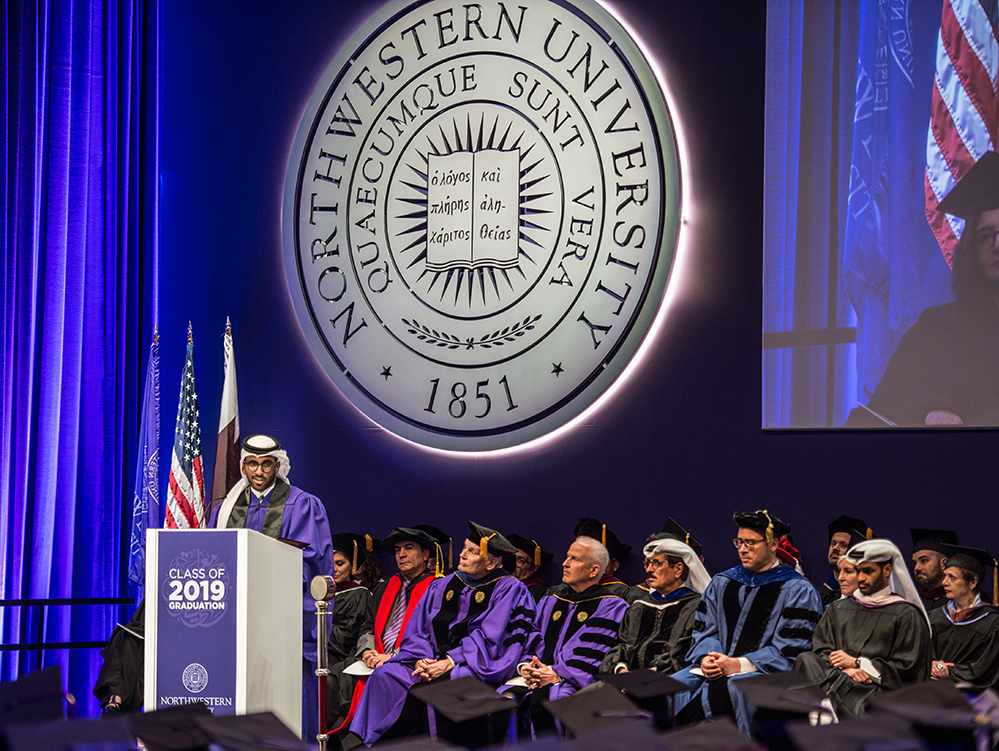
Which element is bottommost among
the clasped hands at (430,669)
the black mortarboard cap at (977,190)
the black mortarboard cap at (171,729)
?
the clasped hands at (430,669)

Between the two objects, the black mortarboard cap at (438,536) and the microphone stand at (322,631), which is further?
the black mortarboard cap at (438,536)

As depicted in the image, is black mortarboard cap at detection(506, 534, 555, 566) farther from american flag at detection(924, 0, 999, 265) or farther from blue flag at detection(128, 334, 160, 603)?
american flag at detection(924, 0, 999, 265)

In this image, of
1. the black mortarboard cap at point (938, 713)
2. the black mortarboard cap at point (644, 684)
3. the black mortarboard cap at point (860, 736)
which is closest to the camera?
the black mortarboard cap at point (860, 736)

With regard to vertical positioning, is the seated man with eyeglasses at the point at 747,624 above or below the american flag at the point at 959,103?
below

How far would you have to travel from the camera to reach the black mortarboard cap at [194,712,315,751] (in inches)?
131

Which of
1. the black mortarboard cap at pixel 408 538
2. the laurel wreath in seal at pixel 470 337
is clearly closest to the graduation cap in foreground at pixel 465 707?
the black mortarboard cap at pixel 408 538

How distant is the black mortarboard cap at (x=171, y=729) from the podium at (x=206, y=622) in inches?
42.2

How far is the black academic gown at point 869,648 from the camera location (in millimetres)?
5080

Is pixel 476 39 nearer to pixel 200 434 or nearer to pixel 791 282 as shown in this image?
pixel 791 282

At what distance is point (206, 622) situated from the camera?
4895mm

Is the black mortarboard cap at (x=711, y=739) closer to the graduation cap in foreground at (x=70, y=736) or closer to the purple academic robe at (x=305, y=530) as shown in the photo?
the graduation cap in foreground at (x=70, y=736)

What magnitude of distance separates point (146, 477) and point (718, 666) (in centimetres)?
422

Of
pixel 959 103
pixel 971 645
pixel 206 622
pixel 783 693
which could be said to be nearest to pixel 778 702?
pixel 783 693

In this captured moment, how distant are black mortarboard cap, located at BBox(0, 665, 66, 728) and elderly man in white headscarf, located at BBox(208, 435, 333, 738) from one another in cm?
265
